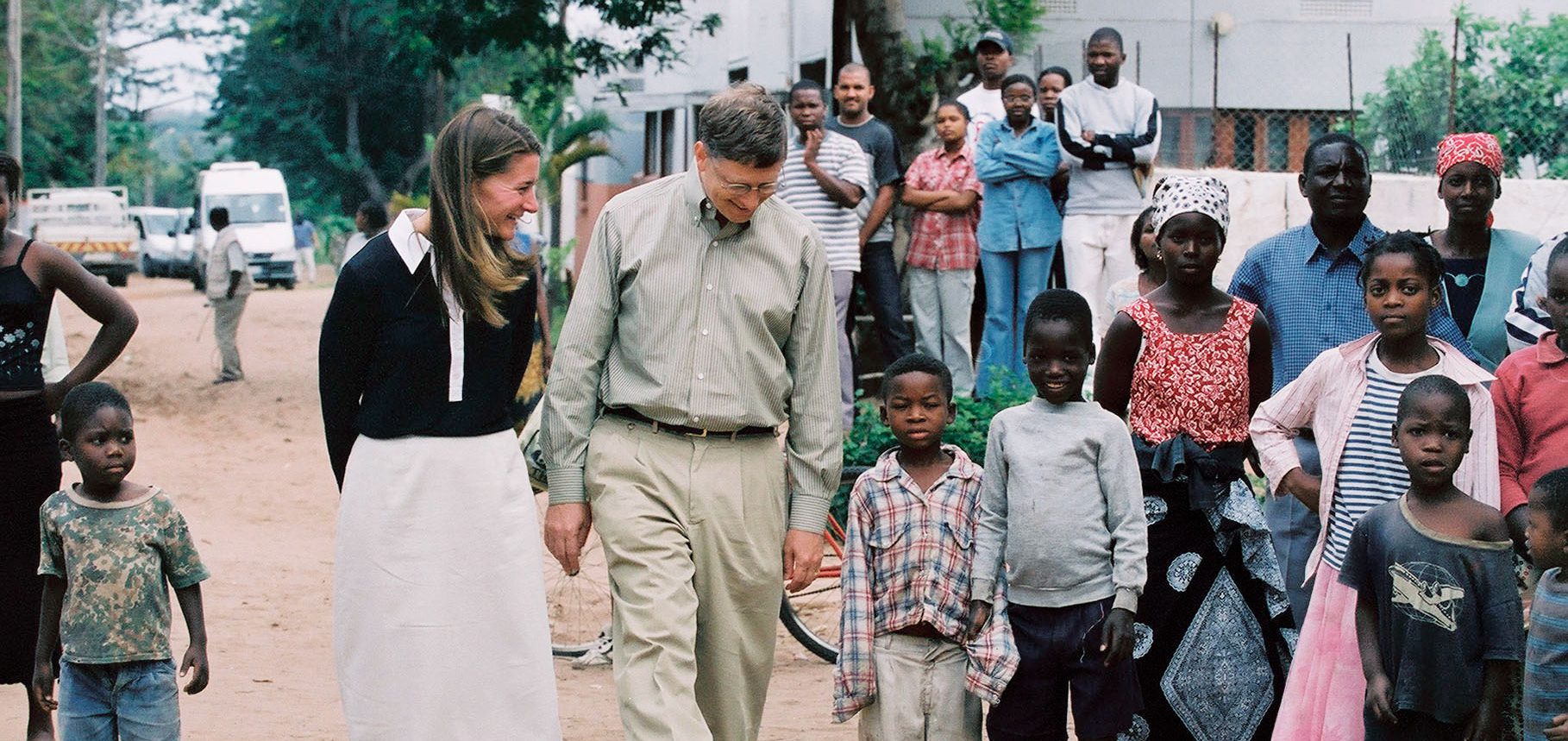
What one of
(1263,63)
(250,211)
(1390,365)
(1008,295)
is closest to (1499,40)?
(1263,63)

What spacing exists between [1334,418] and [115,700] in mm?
3593

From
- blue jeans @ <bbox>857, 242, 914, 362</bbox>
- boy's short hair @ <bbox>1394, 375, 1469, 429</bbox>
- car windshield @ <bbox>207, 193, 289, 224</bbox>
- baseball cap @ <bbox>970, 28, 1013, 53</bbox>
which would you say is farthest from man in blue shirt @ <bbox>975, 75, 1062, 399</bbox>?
car windshield @ <bbox>207, 193, 289, 224</bbox>

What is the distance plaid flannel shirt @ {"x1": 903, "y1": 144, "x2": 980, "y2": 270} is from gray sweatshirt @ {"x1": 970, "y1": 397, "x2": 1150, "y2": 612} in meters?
5.80

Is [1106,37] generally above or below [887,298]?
above

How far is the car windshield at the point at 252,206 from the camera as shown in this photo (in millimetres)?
41500

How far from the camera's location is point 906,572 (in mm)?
5152

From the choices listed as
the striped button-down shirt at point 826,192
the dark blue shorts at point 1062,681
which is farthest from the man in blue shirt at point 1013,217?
the dark blue shorts at point 1062,681

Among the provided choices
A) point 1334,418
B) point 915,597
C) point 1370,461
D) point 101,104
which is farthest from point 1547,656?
point 101,104

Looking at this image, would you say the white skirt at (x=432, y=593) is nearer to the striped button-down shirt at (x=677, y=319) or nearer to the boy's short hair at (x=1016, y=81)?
the striped button-down shirt at (x=677, y=319)

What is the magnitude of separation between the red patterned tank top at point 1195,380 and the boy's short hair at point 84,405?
117 inches

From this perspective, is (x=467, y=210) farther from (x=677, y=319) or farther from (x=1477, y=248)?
(x=1477, y=248)

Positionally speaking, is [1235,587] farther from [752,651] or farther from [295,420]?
[295,420]

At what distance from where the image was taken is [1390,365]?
4.99 metres

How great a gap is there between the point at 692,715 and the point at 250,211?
39.2 metres
